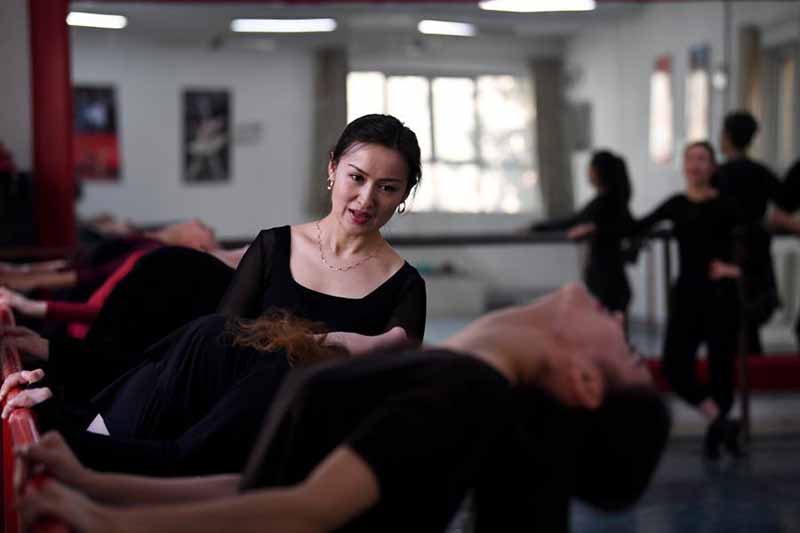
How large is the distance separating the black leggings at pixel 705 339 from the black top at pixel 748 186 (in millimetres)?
915

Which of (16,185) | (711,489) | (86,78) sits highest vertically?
(86,78)

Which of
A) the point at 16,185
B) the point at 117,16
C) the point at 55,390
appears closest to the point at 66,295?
the point at 16,185

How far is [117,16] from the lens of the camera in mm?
11859

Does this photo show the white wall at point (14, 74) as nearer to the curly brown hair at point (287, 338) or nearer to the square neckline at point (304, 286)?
the square neckline at point (304, 286)

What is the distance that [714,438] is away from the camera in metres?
5.52

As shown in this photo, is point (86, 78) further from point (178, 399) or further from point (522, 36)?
point (178, 399)

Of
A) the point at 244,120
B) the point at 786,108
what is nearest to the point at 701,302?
the point at 786,108

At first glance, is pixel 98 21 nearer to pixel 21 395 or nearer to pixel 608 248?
pixel 608 248

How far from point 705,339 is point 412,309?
11.5 feet

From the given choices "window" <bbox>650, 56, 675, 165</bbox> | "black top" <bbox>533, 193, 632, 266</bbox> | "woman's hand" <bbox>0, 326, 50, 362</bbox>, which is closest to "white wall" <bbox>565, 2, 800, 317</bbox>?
"window" <bbox>650, 56, 675, 165</bbox>

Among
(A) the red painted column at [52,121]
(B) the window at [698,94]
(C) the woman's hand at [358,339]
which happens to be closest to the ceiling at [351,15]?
(B) the window at [698,94]

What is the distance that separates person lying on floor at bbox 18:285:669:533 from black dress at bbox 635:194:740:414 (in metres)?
4.29

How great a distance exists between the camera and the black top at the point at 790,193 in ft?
21.4

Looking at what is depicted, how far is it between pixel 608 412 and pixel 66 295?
3777mm
